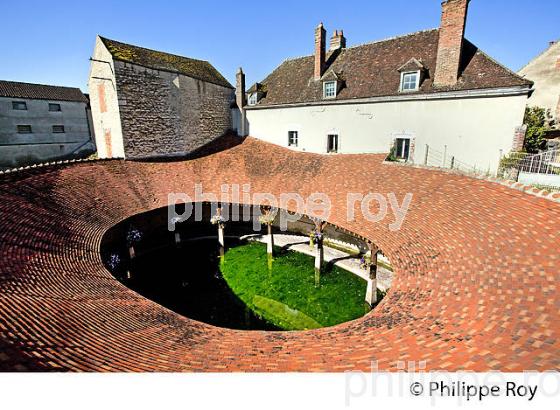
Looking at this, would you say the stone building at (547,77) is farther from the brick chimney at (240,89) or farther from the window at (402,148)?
the brick chimney at (240,89)

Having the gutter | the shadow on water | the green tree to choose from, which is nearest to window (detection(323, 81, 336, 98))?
the gutter

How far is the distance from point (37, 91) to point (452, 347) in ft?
141

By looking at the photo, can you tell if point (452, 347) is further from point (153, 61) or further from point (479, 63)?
point (153, 61)

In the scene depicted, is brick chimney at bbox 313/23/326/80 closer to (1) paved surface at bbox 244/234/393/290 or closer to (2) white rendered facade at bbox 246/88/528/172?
(2) white rendered facade at bbox 246/88/528/172

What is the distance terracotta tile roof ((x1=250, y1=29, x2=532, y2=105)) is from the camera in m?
12.8

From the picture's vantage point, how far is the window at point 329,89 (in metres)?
17.0

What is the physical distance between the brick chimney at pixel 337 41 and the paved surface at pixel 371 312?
502 inches

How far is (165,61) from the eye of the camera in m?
18.2

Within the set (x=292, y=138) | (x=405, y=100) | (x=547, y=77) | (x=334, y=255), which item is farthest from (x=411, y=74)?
(x=547, y=77)

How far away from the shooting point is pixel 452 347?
4.24m

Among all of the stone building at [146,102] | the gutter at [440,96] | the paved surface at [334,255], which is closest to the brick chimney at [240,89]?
the stone building at [146,102]

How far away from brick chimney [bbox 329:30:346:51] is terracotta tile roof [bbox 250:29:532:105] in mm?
824

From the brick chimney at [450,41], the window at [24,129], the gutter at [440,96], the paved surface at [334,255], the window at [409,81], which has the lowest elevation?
the paved surface at [334,255]
